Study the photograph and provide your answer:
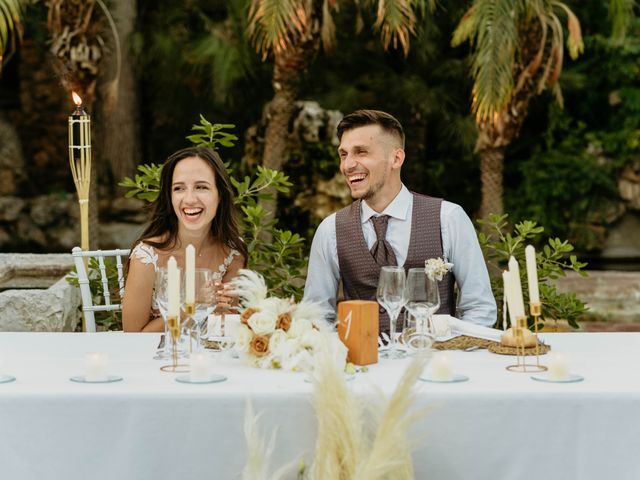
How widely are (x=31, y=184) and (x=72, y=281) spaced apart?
10184 mm

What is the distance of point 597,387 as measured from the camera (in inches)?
86.7

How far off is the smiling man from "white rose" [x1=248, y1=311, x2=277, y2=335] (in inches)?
48.3

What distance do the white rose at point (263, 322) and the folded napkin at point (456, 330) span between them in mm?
644

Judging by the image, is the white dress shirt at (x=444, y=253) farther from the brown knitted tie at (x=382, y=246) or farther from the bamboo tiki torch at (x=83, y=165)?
the bamboo tiki torch at (x=83, y=165)

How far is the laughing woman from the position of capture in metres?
3.46

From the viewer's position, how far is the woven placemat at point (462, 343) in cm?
274

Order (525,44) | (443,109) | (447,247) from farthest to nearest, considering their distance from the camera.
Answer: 1. (443,109)
2. (525,44)
3. (447,247)

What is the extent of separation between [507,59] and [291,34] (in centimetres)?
236

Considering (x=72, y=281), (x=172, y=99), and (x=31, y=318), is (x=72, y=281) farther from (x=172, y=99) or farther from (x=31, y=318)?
(x=172, y=99)

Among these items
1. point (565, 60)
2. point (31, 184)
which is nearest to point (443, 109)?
point (565, 60)

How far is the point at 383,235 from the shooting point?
3699 millimetres

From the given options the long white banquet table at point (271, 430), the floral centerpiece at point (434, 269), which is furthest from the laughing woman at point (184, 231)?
the long white banquet table at point (271, 430)

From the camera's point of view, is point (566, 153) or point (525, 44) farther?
point (566, 153)

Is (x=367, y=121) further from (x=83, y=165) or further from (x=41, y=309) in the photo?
(x=41, y=309)
